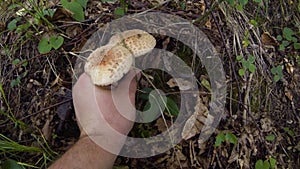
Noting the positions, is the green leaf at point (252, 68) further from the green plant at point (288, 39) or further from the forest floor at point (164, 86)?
the green plant at point (288, 39)

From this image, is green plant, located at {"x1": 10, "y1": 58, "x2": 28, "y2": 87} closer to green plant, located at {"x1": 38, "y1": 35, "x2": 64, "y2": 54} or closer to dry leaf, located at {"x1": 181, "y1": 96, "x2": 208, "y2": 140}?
green plant, located at {"x1": 38, "y1": 35, "x2": 64, "y2": 54}

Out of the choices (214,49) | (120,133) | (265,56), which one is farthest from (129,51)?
(265,56)

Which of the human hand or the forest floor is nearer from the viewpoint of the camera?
the human hand

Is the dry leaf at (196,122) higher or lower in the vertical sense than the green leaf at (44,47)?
lower

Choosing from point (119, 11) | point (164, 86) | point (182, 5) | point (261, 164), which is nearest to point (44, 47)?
point (119, 11)

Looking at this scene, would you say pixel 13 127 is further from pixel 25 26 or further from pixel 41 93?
pixel 25 26

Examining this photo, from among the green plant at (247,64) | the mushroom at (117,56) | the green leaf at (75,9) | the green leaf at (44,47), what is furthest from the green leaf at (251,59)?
the green leaf at (44,47)

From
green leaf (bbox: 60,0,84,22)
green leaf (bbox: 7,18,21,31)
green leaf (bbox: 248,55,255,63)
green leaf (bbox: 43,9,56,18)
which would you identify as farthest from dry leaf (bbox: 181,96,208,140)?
green leaf (bbox: 7,18,21,31)
